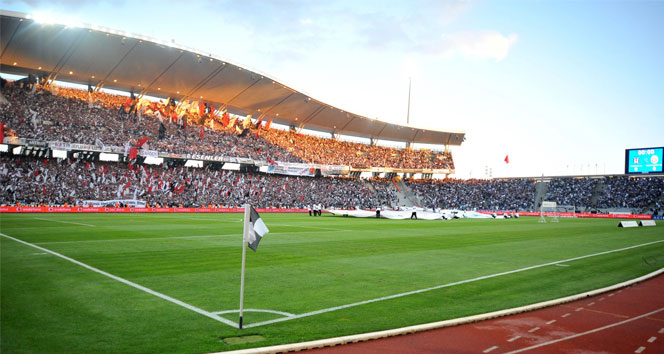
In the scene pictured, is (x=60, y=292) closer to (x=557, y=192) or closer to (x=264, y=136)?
(x=264, y=136)

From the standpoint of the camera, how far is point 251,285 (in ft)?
35.2

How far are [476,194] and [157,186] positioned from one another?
5526 cm

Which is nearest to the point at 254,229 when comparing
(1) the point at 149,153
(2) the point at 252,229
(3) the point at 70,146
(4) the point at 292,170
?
(2) the point at 252,229

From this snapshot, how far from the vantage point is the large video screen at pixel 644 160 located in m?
45.6

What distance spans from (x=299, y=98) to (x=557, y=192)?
1820 inches

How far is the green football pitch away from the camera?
6.95 meters

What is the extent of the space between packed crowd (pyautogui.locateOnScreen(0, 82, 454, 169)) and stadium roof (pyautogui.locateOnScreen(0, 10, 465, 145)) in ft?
5.89

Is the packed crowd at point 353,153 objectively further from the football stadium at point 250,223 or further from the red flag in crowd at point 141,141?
the red flag in crowd at point 141,141

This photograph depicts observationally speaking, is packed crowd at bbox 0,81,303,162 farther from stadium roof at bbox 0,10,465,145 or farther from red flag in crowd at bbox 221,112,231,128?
stadium roof at bbox 0,10,465,145

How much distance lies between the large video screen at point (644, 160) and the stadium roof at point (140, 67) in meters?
37.6

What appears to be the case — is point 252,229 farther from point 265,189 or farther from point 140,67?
point 265,189

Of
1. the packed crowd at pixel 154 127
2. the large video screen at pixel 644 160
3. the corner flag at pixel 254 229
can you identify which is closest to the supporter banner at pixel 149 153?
the packed crowd at pixel 154 127

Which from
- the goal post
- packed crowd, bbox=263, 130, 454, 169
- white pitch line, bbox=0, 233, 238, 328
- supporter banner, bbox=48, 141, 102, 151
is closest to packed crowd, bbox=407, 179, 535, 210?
packed crowd, bbox=263, 130, 454, 169

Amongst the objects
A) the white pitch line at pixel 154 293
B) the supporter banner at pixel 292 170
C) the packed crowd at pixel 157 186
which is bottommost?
the white pitch line at pixel 154 293
